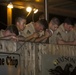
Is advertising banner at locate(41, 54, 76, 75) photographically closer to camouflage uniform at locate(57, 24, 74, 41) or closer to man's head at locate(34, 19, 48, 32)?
camouflage uniform at locate(57, 24, 74, 41)

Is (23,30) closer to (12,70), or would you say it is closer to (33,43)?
(33,43)

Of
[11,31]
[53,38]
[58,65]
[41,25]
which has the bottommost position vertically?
[58,65]

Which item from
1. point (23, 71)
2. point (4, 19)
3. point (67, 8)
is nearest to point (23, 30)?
point (23, 71)

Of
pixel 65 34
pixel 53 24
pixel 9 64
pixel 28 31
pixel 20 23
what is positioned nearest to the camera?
pixel 9 64

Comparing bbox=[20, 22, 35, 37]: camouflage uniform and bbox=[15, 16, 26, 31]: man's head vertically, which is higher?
bbox=[15, 16, 26, 31]: man's head

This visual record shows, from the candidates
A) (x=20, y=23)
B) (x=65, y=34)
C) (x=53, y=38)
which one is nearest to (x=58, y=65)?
(x=53, y=38)

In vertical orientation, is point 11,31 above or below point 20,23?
below

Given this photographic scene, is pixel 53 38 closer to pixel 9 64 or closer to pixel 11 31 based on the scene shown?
pixel 11 31

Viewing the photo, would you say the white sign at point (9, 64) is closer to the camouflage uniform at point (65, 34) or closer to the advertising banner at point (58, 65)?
the advertising banner at point (58, 65)

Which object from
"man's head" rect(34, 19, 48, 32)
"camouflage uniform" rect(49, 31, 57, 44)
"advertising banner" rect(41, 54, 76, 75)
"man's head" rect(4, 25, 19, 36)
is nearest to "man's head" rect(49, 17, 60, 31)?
"camouflage uniform" rect(49, 31, 57, 44)

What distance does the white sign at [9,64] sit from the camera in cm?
567

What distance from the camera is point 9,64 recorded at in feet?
18.9

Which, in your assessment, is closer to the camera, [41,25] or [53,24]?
[41,25]

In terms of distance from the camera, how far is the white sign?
567cm
